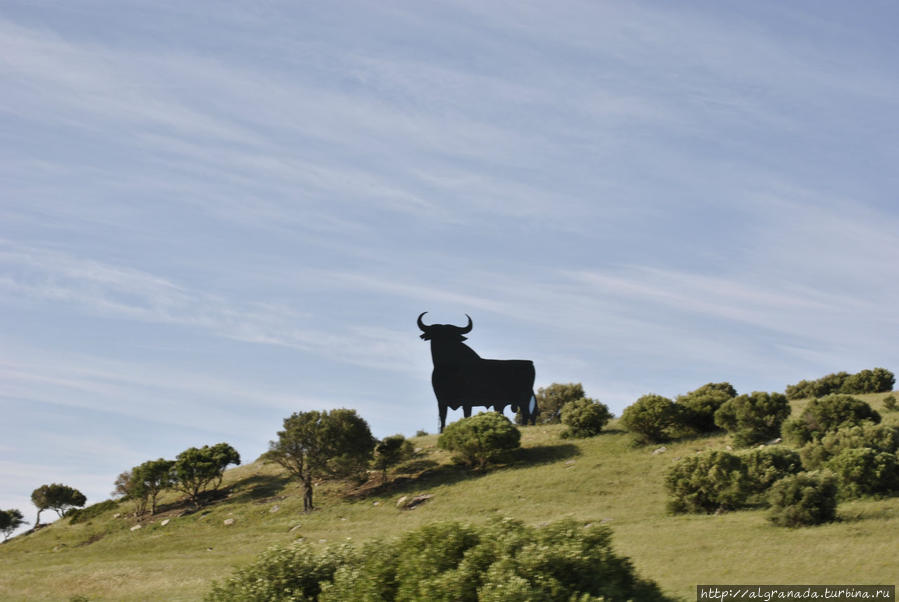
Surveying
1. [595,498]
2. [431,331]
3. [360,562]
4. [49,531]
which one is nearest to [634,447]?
[595,498]

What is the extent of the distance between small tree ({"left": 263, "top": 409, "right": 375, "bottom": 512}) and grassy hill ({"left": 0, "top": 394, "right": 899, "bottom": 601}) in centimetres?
162

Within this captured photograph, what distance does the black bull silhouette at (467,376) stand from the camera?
4778 cm

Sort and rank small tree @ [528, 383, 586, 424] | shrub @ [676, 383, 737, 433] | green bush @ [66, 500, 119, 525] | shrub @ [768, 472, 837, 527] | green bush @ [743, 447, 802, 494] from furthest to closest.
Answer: small tree @ [528, 383, 586, 424] → green bush @ [66, 500, 119, 525] → shrub @ [676, 383, 737, 433] → green bush @ [743, 447, 802, 494] → shrub @ [768, 472, 837, 527]

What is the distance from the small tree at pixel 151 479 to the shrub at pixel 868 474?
4073 centimetres

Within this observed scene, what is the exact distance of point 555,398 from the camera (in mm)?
75750

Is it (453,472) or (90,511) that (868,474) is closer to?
(453,472)

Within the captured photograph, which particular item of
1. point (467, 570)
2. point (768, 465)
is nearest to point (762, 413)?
point (768, 465)

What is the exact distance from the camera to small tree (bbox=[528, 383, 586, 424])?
7509 cm

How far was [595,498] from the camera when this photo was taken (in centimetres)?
3659

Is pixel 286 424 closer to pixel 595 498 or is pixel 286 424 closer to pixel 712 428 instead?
pixel 595 498

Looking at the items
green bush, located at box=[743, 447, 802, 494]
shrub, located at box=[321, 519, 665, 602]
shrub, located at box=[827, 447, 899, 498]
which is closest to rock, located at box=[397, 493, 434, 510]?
green bush, located at box=[743, 447, 802, 494]

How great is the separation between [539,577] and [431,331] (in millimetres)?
32538

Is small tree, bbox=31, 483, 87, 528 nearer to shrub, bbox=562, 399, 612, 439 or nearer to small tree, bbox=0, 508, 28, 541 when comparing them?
small tree, bbox=0, 508, 28, 541

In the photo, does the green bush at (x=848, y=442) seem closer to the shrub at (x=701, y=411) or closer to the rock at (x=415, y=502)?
the shrub at (x=701, y=411)
